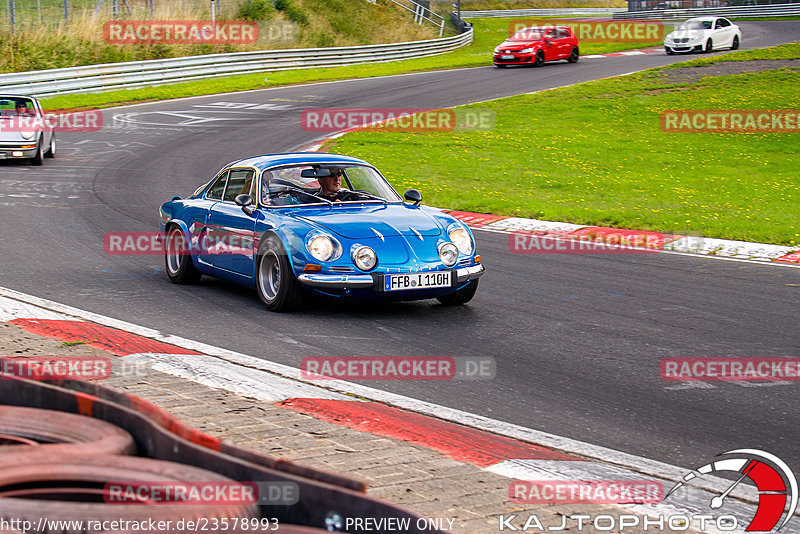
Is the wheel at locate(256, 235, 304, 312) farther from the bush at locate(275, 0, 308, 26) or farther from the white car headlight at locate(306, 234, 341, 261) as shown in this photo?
the bush at locate(275, 0, 308, 26)

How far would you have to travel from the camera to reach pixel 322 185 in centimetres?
947

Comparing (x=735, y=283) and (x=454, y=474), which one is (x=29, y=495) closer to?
(x=454, y=474)

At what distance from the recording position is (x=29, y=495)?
10.8 feet

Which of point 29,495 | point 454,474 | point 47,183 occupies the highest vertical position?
point 29,495

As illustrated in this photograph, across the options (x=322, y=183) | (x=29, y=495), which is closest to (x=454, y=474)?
(x=29, y=495)

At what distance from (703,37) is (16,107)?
92.1 feet

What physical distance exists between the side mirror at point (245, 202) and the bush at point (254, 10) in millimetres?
36541

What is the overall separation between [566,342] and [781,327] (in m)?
1.91

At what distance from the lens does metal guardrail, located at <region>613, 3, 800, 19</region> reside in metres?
55.1

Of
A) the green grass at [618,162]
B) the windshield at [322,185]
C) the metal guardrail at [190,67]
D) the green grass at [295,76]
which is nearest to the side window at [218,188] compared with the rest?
the windshield at [322,185]

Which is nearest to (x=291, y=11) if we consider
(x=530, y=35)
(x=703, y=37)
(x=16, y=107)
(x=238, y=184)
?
(x=530, y=35)

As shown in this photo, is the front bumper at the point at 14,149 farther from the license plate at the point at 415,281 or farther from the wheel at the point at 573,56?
the wheel at the point at 573,56

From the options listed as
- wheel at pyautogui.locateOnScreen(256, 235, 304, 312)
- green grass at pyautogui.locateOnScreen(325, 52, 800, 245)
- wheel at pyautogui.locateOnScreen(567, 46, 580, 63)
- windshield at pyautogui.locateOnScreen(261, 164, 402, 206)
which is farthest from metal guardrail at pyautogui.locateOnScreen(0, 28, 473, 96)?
wheel at pyautogui.locateOnScreen(256, 235, 304, 312)

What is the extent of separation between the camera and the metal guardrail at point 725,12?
181 ft
